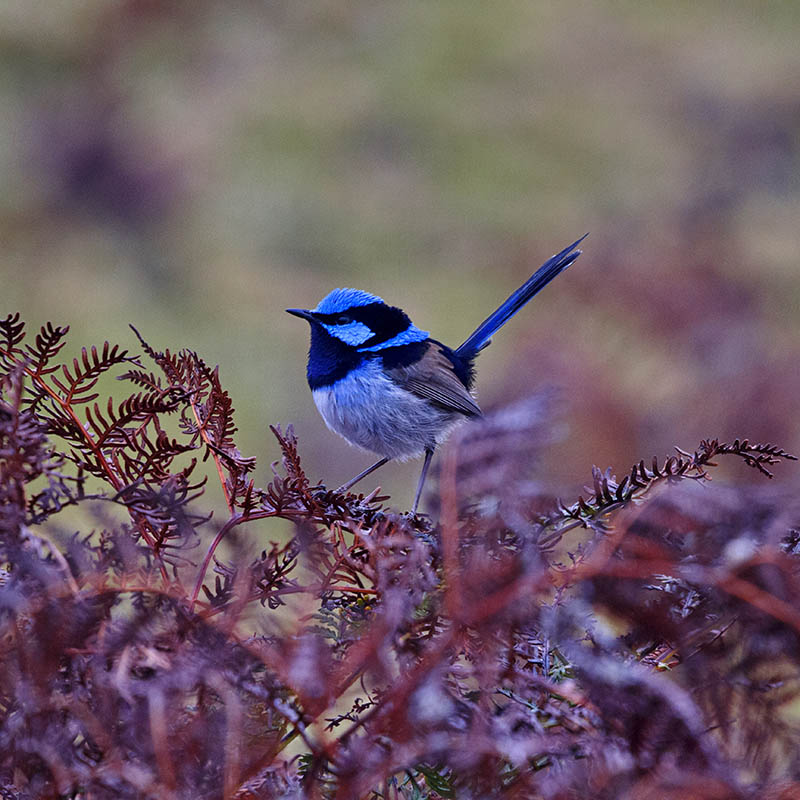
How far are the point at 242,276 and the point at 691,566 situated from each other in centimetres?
1066

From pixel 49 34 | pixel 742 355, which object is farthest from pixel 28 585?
pixel 49 34

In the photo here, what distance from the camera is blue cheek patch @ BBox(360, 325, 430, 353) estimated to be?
12.8 ft

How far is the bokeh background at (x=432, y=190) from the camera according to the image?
21.6 feet

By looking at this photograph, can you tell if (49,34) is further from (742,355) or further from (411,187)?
(742,355)

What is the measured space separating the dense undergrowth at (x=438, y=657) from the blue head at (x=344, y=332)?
2.51 meters

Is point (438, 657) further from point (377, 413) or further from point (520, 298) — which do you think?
point (520, 298)

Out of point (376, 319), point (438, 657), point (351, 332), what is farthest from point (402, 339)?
point (438, 657)

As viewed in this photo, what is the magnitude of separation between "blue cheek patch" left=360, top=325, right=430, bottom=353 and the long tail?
0.30 meters

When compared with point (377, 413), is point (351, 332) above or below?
above

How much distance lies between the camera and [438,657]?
95cm

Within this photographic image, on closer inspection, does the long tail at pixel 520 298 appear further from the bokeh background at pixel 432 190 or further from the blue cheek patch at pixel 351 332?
the bokeh background at pixel 432 190

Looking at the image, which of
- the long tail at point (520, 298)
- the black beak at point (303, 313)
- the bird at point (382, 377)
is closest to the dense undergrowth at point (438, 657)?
the black beak at point (303, 313)

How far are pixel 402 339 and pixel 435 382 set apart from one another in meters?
0.21

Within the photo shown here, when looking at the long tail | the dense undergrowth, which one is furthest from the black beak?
the dense undergrowth
